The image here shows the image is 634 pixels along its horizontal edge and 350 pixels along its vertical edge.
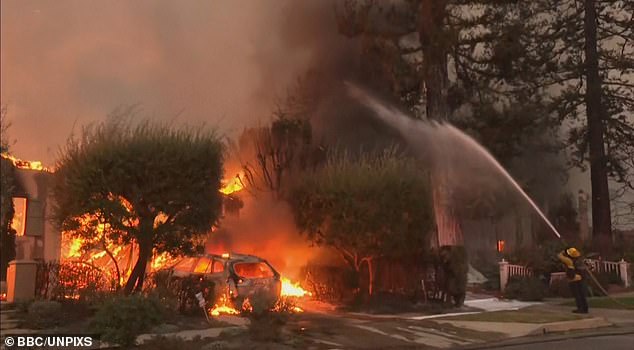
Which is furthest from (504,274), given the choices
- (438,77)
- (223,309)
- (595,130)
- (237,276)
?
(595,130)

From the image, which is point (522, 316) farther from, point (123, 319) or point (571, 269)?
point (123, 319)

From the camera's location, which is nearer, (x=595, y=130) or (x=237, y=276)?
(x=237, y=276)

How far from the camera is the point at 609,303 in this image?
1463cm

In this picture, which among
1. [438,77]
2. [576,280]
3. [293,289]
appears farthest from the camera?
[438,77]

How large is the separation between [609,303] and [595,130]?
1310 centimetres

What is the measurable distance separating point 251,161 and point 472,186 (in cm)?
758

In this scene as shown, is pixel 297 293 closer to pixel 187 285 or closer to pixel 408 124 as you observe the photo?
pixel 187 285

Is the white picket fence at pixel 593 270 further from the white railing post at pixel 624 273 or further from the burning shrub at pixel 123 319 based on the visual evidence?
the burning shrub at pixel 123 319

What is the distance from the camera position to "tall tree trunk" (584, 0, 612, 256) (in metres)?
25.5

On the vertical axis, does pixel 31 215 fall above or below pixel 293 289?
above

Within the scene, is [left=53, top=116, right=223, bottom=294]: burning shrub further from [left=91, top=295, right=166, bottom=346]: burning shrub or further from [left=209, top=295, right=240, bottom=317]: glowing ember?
[left=91, top=295, right=166, bottom=346]: burning shrub

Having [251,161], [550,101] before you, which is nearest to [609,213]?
[550,101]

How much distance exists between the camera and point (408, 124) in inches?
837

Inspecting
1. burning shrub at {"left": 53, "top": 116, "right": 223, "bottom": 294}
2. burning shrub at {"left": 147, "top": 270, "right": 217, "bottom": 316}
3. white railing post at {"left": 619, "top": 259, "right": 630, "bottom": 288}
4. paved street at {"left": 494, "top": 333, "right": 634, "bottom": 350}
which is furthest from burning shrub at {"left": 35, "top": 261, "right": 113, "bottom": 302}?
white railing post at {"left": 619, "top": 259, "right": 630, "bottom": 288}
